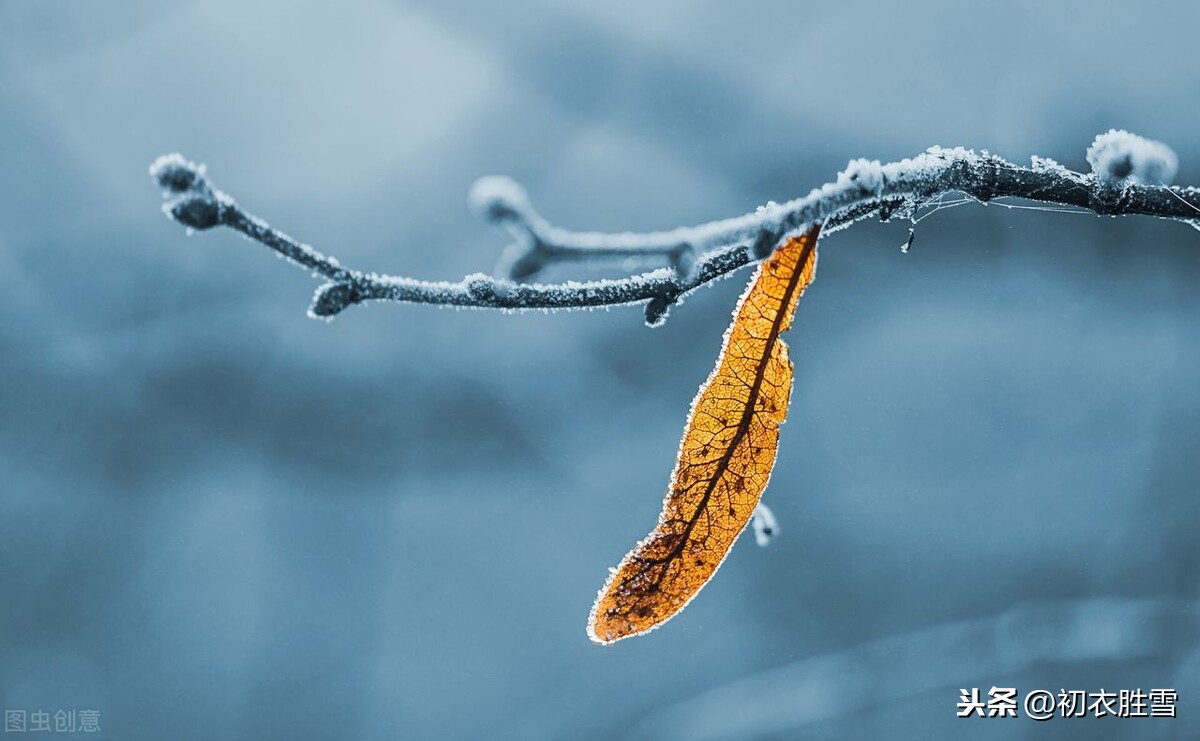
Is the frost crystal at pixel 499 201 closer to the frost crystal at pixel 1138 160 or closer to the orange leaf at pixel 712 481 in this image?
the orange leaf at pixel 712 481

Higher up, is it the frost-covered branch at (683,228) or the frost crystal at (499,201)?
the frost-covered branch at (683,228)

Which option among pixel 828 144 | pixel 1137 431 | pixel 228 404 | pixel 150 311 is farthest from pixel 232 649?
pixel 1137 431

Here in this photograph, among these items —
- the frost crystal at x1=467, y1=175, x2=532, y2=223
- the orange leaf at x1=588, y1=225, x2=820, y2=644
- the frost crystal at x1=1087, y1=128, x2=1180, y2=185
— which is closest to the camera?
the frost crystal at x1=467, y1=175, x2=532, y2=223

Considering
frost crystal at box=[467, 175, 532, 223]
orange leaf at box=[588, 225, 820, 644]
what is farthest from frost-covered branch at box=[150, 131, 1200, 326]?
orange leaf at box=[588, 225, 820, 644]

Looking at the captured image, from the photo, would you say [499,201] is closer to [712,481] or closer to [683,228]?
[683,228]

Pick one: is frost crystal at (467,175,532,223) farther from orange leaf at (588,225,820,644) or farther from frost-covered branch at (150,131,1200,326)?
orange leaf at (588,225,820,644)

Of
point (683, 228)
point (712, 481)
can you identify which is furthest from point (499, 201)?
point (712, 481)

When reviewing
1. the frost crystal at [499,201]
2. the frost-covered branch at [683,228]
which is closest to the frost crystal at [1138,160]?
the frost-covered branch at [683,228]

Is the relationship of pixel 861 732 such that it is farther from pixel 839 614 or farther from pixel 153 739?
pixel 153 739
